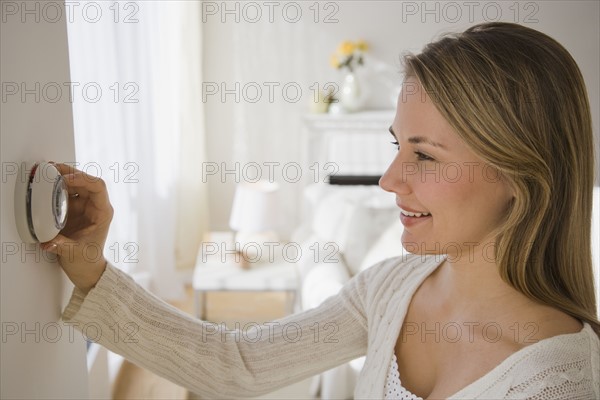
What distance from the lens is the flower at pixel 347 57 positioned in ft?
10.5

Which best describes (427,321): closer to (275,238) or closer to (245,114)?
(275,238)

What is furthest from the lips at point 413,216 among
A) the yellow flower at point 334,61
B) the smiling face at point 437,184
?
the yellow flower at point 334,61

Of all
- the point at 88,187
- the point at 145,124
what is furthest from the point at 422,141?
the point at 145,124

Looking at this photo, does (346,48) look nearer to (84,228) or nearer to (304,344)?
(304,344)

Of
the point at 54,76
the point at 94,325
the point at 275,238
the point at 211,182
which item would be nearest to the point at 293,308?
the point at 275,238

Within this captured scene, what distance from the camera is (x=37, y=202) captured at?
1.83ft

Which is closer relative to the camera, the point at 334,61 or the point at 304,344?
the point at 304,344

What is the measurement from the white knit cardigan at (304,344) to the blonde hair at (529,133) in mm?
94

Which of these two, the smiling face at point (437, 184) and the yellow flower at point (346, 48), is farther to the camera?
→ the yellow flower at point (346, 48)

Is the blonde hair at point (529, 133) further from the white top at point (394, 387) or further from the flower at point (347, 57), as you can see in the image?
the flower at point (347, 57)

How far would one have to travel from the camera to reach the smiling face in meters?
0.79

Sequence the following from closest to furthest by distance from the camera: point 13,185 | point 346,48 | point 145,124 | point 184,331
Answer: point 13,185 → point 184,331 → point 145,124 → point 346,48

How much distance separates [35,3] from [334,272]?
1.87 metres

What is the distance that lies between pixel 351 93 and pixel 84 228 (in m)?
2.83
